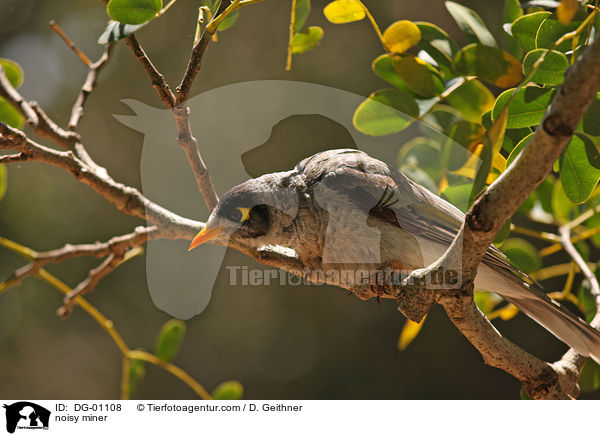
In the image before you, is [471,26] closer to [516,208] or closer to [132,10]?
[516,208]

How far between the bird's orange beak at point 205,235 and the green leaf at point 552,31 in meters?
1.14

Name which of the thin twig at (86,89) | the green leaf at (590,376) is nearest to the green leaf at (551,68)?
the green leaf at (590,376)

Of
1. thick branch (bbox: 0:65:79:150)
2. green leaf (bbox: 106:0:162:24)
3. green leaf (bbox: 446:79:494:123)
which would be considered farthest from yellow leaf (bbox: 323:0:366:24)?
thick branch (bbox: 0:65:79:150)

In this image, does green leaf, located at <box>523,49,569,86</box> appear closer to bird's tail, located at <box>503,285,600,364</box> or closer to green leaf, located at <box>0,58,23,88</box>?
bird's tail, located at <box>503,285,600,364</box>

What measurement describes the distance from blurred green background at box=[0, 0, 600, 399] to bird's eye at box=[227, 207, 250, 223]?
1.43 metres

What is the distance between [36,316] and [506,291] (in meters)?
4.11

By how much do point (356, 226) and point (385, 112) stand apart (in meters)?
0.41

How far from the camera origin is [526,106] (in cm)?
127

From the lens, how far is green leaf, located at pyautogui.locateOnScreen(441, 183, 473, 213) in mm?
1606

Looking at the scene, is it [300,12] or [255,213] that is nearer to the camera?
[300,12]

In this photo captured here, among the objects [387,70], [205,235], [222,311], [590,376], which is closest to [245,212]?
[205,235]

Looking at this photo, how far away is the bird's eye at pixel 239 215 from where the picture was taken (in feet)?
5.76

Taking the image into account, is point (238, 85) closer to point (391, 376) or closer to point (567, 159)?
point (567, 159)
